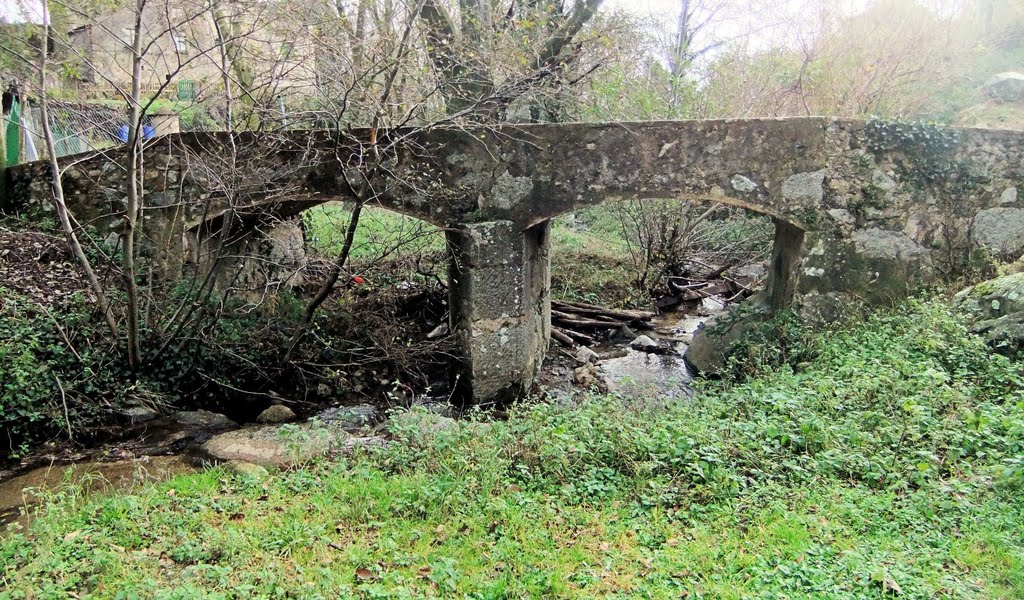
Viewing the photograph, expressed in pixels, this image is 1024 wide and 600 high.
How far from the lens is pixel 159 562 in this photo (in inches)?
113

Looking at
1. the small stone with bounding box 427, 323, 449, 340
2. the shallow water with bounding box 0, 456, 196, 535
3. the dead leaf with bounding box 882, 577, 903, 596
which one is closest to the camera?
the dead leaf with bounding box 882, 577, 903, 596

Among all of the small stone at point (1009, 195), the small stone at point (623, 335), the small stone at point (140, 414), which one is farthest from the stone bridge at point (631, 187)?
the small stone at point (623, 335)

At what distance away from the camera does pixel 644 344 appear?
8.37m

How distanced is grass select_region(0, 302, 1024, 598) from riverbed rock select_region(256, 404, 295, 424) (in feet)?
6.05

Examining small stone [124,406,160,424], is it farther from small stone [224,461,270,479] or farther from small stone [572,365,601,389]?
small stone [572,365,601,389]

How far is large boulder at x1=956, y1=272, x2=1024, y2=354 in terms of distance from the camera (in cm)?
468

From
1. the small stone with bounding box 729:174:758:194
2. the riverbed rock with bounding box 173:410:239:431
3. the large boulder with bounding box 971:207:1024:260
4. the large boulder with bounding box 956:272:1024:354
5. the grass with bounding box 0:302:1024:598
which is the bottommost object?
the riverbed rock with bounding box 173:410:239:431

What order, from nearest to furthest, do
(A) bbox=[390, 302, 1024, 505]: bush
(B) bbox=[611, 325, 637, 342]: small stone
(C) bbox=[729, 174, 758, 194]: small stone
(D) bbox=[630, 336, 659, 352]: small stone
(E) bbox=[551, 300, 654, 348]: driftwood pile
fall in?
(A) bbox=[390, 302, 1024, 505]: bush → (C) bbox=[729, 174, 758, 194]: small stone → (D) bbox=[630, 336, 659, 352]: small stone → (E) bbox=[551, 300, 654, 348]: driftwood pile → (B) bbox=[611, 325, 637, 342]: small stone

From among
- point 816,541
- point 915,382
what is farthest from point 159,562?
point 915,382

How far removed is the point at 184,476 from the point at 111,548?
1056mm

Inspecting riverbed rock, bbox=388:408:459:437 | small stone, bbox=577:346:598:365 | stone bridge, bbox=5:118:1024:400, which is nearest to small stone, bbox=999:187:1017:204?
stone bridge, bbox=5:118:1024:400

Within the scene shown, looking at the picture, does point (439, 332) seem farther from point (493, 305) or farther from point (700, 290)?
point (700, 290)

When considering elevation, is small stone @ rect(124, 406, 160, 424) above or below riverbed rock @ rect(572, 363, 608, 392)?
above

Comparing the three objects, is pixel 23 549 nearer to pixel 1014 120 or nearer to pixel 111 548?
pixel 111 548
